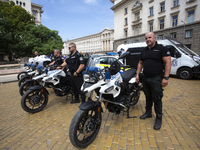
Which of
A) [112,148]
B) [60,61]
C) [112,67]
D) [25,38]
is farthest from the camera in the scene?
[25,38]

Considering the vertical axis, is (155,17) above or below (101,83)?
above

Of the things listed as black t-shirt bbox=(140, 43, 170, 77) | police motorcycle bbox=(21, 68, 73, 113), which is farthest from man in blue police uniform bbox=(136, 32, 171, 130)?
police motorcycle bbox=(21, 68, 73, 113)

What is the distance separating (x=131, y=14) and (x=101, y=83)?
1418 inches

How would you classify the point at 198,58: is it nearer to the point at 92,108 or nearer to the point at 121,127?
the point at 121,127

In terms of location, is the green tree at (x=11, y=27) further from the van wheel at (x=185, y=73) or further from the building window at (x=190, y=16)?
the building window at (x=190, y=16)

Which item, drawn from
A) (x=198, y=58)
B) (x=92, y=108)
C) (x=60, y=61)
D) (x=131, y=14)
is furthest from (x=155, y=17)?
(x=92, y=108)

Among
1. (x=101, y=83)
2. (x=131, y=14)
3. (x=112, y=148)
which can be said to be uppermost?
(x=131, y=14)

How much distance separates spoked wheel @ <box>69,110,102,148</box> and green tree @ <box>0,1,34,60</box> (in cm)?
3036

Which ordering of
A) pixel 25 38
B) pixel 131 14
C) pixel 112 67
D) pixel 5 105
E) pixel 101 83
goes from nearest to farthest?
pixel 101 83 < pixel 112 67 < pixel 5 105 < pixel 25 38 < pixel 131 14

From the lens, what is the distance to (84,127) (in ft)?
6.45

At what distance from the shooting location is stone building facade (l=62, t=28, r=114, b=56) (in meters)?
77.3

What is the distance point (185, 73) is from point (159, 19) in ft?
78.8

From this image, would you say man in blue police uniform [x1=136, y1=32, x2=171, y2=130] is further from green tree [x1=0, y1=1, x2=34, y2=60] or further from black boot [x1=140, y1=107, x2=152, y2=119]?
green tree [x1=0, y1=1, x2=34, y2=60]

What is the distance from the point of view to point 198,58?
684cm
